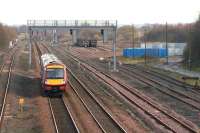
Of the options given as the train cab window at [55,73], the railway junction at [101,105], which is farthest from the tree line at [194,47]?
the train cab window at [55,73]

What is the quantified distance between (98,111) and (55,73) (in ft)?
20.9

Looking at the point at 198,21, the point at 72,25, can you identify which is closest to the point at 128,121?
the point at 72,25

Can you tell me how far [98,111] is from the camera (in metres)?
25.9

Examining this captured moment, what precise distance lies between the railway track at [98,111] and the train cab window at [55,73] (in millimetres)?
2263

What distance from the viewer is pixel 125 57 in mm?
73125

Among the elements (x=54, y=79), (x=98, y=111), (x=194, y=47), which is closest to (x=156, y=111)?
(x=98, y=111)

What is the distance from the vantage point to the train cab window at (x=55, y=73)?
100 feet

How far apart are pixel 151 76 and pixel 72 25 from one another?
46.3ft

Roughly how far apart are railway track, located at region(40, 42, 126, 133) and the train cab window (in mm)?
2263

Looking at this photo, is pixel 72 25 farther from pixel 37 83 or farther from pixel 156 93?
pixel 156 93

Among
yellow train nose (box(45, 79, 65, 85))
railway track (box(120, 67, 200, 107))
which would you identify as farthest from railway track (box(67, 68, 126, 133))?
railway track (box(120, 67, 200, 107))

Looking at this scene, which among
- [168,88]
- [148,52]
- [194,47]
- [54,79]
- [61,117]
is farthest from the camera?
[148,52]

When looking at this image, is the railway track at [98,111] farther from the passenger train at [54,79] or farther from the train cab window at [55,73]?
the train cab window at [55,73]

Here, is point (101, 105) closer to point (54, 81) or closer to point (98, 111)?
point (98, 111)
